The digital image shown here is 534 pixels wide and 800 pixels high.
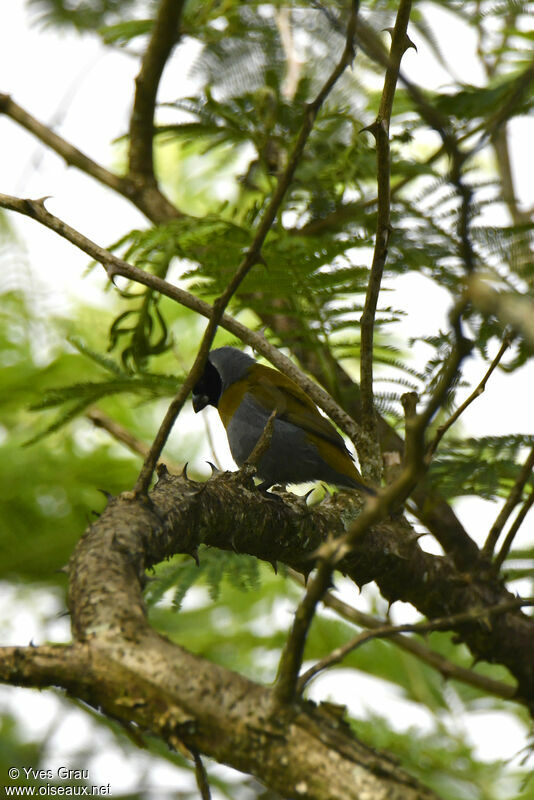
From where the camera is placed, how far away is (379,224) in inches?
118

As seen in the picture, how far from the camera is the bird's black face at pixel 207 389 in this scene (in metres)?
6.01

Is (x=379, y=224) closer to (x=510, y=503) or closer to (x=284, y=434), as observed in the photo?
(x=510, y=503)

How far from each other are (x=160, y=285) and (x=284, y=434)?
76.9 inches

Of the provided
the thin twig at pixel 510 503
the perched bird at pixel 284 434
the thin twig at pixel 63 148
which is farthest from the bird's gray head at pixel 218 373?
the thin twig at pixel 510 503

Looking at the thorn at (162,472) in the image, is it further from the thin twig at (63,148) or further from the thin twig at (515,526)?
the thin twig at (63,148)

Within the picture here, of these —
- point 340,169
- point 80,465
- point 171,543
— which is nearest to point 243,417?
point 80,465

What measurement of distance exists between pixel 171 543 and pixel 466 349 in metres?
1.38

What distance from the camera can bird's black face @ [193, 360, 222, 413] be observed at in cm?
601

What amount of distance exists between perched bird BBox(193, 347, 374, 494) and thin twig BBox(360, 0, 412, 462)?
1113 mm

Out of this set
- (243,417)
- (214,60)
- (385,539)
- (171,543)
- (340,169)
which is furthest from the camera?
(243,417)

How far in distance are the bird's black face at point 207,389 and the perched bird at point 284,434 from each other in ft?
1.46

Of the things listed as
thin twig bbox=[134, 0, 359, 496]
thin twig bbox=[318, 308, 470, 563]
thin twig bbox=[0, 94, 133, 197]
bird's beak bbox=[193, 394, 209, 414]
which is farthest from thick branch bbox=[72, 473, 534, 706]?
thin twig bbox=[0, 94, 133, 197]

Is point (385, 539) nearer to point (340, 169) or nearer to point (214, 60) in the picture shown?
point (340, 169)

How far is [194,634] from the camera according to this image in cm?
572
